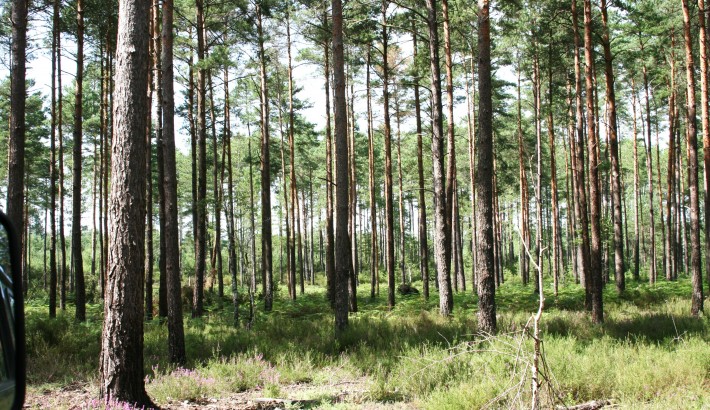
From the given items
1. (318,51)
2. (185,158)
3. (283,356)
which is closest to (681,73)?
(318,51)

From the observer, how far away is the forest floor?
19.3 ft

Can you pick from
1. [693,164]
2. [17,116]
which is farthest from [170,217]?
[693,164]

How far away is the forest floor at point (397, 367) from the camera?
19.3ft

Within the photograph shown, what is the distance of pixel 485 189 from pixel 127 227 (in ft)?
23.3

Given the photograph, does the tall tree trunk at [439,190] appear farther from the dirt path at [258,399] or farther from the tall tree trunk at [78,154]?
the tall tree trunk at [78,154]

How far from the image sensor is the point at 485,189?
9.96m

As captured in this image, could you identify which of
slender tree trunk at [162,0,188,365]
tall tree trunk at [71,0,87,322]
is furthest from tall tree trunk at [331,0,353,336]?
tall tree trunk at [71,0,87,322]

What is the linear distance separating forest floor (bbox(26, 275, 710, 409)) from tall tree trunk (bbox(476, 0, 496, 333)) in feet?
2.17

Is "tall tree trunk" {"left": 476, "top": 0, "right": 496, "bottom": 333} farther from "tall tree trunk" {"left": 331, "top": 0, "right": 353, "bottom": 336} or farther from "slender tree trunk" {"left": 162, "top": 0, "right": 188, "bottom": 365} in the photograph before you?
"slender tree trunk" {"left": 162, "top": 0, "right": 188, "bottom": 365}

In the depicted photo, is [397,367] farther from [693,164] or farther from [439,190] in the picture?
[693,164]

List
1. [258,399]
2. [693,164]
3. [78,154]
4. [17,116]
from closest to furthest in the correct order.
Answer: [258,399], [17,116], [78,154], [693,164]

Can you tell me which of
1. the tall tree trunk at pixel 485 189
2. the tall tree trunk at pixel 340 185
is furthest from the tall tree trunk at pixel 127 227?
the tall tree trunk at pixel 485 189

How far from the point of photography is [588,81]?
13172mm

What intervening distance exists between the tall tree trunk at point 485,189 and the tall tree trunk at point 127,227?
680cm
